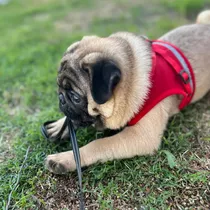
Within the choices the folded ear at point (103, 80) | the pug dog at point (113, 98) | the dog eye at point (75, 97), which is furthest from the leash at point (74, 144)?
the folded ear at point (103, 80)

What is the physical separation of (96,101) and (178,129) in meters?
1.24

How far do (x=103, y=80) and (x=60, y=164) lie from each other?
91 centimetres

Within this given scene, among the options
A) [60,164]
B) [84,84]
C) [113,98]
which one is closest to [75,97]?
[84,84]

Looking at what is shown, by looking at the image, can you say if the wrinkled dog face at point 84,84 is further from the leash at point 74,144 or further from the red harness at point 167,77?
the red harness at point 167,77

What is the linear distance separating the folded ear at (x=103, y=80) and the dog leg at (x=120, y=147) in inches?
21.3

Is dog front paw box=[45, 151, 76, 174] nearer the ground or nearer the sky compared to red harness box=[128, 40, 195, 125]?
nearer the ground

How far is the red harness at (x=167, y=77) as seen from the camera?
286 centimetres

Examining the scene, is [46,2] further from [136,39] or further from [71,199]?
[71,199]

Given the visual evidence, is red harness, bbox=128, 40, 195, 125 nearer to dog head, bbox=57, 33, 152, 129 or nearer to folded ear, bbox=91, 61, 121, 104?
dog head, bbox=57, 33, 152, 129

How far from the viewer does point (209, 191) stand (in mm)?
2578

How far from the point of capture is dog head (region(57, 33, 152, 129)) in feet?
8.17

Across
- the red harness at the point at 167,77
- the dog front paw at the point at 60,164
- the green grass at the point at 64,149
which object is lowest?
the green grass at the point at 64,149

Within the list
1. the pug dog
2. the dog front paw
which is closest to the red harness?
the pug dog

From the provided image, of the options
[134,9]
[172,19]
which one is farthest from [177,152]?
[134,9]
